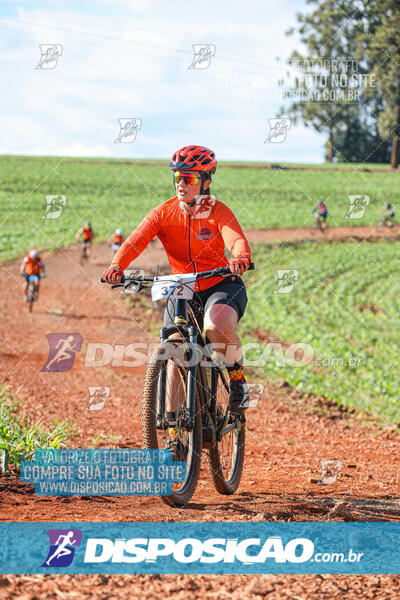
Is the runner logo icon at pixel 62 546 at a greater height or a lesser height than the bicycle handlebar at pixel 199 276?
lesser

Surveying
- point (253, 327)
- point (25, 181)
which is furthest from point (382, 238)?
point (25, 181)

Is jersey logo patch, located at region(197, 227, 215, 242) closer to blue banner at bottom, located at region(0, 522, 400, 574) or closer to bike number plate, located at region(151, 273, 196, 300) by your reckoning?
bike number plate, located at region(151, 273, 196, 300)

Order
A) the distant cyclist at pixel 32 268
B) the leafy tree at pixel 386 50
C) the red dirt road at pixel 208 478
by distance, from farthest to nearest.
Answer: the leafy tree at pixel 386 50 → the distant cyclist at pixel 32 268 → the red dirt road at pixel 208 478

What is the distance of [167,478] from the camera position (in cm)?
454

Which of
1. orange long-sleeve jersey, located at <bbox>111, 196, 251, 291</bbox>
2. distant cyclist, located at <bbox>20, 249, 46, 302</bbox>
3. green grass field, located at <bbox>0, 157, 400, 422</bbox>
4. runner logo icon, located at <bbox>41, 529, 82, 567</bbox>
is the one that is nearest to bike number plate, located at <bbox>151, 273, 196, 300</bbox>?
orange long-sleeve jersey, located at <bbox>111, 196, 251, 291</bbox>

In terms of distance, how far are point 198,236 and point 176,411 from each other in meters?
1.42

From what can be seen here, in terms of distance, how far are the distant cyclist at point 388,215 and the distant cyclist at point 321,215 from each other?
3329mm

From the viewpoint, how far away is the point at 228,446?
6086 millimetres

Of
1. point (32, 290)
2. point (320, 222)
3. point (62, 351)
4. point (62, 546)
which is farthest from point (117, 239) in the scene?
point (320, 222)

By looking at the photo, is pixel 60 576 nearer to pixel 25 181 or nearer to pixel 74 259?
pixel 74 259

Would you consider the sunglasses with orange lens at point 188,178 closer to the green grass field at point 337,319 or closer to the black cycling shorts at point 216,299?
the black cycling shorts at point 216,299

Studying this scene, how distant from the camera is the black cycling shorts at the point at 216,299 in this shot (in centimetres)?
493

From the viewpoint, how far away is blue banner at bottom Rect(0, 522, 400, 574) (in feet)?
11.7

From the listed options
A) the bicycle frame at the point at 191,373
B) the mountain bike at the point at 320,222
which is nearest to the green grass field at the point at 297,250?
the mountain bike at the point at 320,222
